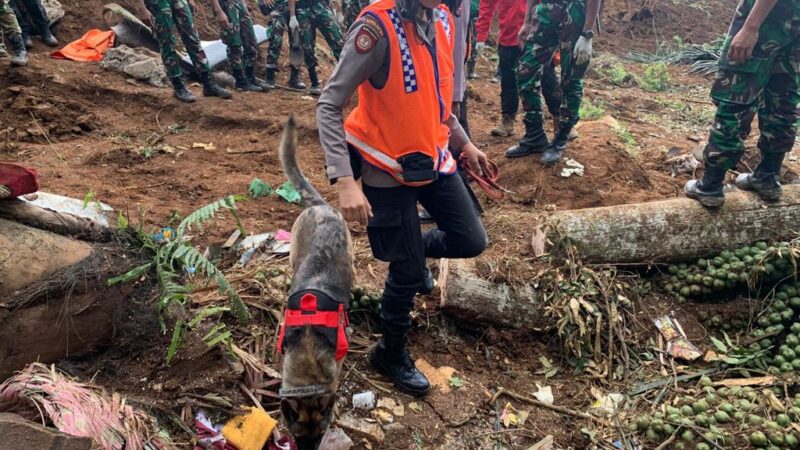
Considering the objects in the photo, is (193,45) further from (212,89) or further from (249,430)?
(249,430)

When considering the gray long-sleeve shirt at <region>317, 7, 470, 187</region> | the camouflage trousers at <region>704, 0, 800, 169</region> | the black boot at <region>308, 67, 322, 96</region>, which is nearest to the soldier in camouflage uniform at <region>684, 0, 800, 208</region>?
the camouflage trousers at <region>704, 0, 800, 169</region>

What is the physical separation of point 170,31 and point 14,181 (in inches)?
207

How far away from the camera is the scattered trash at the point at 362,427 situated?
9.36ft

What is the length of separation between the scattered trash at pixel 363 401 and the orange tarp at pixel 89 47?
7.98 meters

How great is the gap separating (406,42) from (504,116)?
455 centimetres

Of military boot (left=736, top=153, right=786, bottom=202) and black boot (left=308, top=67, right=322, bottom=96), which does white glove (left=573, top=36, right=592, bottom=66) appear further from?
black boot (left=308, top=67, right=322, bottom=96)

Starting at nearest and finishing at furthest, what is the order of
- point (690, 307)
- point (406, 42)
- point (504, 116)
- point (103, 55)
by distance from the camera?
point (406, 42), point (690, 307), point (504, 116), point (103, 55)

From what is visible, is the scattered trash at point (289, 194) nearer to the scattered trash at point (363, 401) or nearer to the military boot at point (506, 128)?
the scattered trash at point (363, 401)

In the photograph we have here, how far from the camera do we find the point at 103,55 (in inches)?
330

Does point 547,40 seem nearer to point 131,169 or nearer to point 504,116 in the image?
point 504,116

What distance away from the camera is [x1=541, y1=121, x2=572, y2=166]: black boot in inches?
218

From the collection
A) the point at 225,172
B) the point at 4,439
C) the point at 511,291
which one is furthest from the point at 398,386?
the point at 225,172

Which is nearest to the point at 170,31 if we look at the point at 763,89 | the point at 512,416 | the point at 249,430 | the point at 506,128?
the point at 506,128

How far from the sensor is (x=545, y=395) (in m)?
3.37
